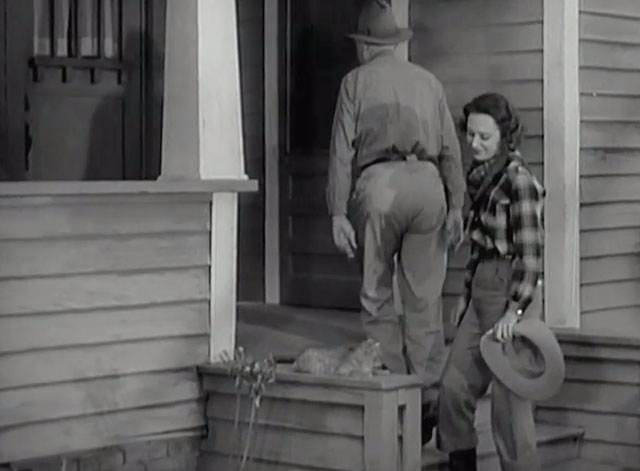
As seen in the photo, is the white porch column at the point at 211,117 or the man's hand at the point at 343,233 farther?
the white porch column at the point at 211,117

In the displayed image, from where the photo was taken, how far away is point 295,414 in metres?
7.01

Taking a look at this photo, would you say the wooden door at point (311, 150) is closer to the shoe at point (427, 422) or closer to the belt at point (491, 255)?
the shoe at point (427, 422)

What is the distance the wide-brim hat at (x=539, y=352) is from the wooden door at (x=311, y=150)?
3.66m

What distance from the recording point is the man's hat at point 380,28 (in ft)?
24.3

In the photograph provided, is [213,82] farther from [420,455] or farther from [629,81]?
[629,81]

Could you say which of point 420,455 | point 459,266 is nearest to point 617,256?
point 459,266

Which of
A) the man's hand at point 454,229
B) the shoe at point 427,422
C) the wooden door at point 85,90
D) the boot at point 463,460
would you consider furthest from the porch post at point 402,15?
the boot at point 463,460

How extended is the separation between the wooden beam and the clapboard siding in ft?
8.96

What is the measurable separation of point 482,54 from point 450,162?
124 cm

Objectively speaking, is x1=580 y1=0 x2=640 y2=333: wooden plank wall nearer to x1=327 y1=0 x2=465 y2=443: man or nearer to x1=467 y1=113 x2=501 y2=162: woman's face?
x1=327 y1=0 x2=465 y2=443: man

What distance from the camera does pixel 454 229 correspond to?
7.46 meters

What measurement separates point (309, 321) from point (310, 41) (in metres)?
1.72

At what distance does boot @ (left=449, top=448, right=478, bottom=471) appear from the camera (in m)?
6.67

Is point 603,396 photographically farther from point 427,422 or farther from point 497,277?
point 497,277
